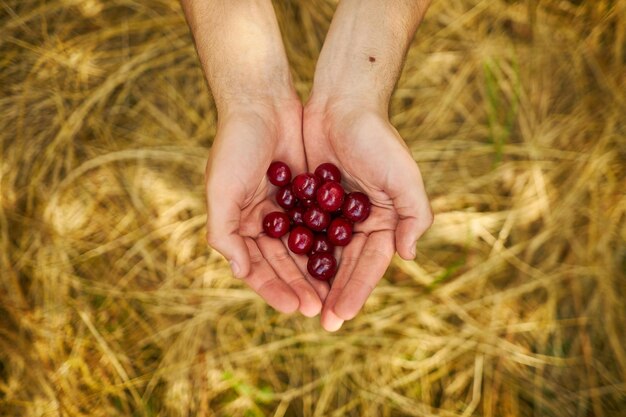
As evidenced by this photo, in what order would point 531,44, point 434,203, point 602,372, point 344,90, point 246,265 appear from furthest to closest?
point 531,44 → point 434,203 → point 602,372 → point 344,90 → point 246,265

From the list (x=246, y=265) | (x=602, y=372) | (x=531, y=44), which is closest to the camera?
(x=246, y=265)

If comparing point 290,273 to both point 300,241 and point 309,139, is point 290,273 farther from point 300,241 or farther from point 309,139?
point 309,139

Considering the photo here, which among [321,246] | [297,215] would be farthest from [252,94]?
[321,246]

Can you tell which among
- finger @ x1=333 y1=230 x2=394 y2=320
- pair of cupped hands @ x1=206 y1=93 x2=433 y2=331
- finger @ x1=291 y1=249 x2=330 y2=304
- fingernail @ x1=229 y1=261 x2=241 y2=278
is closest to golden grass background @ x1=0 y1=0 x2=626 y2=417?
finger @ x1=291 y1=249 x2=330 y2=304

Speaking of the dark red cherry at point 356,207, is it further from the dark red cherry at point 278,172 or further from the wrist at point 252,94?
the wrist at point 252,94

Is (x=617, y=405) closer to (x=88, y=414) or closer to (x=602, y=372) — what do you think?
(x=602, y=372)

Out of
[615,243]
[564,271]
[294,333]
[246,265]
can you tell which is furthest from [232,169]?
[615,243]

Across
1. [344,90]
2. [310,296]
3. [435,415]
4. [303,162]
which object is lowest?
[435,415]

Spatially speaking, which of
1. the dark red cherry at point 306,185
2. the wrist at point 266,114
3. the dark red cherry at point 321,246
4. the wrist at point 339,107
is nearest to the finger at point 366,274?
the dark red cherry at point 321,246
